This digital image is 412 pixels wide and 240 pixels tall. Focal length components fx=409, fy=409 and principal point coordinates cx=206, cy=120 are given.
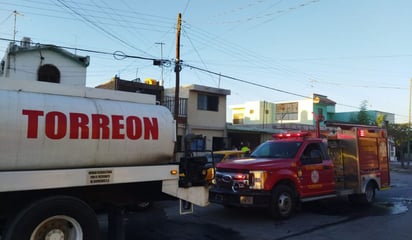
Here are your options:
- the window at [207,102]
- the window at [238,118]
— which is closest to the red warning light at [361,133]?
the window at [207,102]

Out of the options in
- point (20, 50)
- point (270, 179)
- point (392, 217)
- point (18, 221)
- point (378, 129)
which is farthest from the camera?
point (20, 50)

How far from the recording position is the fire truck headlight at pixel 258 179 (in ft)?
30.6

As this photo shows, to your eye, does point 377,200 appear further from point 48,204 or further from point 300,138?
point 48,204

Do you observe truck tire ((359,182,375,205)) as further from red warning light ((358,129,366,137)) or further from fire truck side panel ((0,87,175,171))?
fire truck side panel ((0,87,175,171))

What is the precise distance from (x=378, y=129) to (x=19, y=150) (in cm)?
1143

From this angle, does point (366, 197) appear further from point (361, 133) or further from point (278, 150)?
point (278, 150)

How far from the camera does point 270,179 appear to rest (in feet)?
30.8

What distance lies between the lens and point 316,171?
1062 centimetres

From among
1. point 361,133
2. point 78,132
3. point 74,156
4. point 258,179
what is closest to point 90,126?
point 78,132

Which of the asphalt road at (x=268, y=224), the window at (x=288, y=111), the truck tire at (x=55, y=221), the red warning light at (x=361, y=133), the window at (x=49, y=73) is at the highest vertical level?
the window at (x=288, y=111)

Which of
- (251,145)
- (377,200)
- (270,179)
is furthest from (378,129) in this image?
(251,145)

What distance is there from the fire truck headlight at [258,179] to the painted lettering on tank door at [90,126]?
4.17m

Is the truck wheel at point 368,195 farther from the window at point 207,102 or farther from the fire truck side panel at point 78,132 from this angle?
the window at point 207,102

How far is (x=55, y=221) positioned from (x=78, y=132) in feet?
3.73
